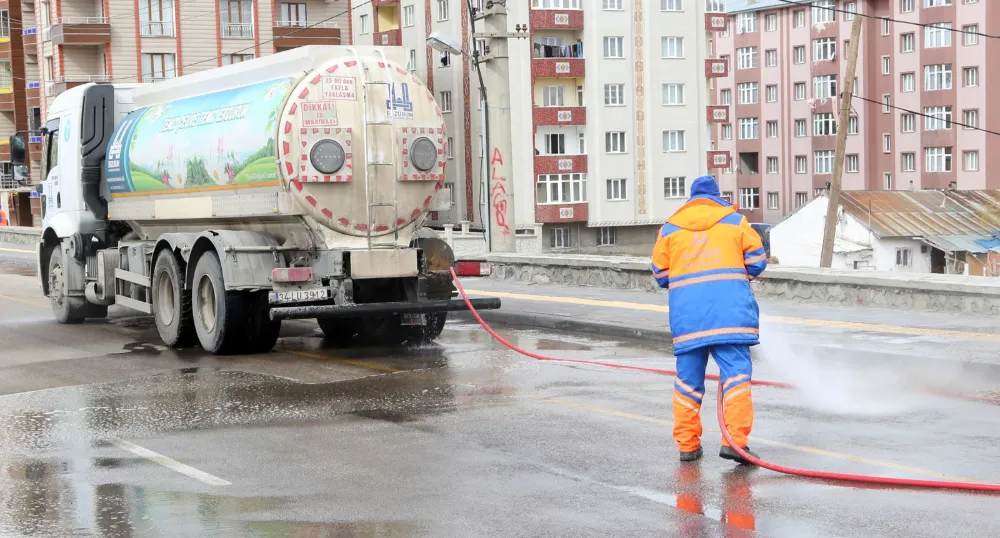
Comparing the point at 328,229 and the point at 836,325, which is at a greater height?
→ the point at 328,229

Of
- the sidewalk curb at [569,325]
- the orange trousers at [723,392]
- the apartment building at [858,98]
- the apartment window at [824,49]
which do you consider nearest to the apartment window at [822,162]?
the apartment building at [858,98]

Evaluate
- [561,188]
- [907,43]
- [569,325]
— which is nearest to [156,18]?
[561,188]

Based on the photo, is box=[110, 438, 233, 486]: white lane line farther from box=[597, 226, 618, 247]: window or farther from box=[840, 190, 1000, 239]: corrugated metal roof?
box=[840, 190, 1000, 239]: corrugated metal roof

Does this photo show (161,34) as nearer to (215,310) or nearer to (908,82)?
(908,82)

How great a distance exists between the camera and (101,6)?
70.9 m

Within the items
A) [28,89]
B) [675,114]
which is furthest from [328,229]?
[28,89]

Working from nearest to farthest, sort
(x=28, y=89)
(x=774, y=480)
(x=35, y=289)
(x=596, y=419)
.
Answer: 1. (x=774, y=480)
2. (x=596, y=419)
3. (x=35, y=289)
4. (x=28, y=89)

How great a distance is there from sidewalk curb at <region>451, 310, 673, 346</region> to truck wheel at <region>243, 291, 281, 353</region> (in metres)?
3.66

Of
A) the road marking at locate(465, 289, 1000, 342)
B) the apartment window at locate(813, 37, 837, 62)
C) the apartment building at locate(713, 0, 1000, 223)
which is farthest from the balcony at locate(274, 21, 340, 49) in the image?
the road marking at locate(465, 289, 1000, 342)

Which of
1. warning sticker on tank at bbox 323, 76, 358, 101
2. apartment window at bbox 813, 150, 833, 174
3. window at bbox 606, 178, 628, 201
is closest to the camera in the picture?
warning sticker on tank at bbox 323, 76, 358, 101

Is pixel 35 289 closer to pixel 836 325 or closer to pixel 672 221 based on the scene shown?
pixel 836 325

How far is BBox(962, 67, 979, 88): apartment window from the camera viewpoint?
78.5 meters

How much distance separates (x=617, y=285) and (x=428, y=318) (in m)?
5.33

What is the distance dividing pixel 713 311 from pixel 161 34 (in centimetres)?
6682
